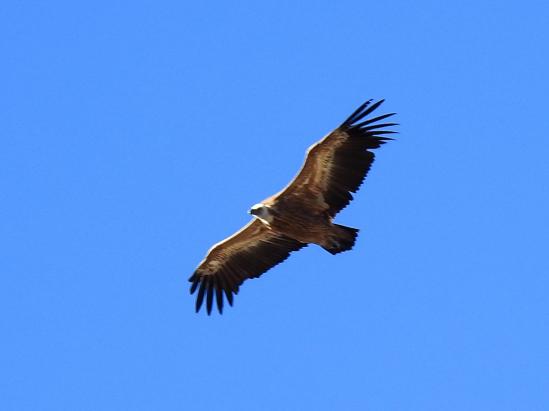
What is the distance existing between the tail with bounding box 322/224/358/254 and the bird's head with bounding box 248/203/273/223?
3.75 feet

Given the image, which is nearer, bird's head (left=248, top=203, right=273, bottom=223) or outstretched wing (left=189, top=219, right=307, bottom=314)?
bird's head (left=248, top=203, right=273, bottom=223)

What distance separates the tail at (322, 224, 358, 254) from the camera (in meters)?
23.5

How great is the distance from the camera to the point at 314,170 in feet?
76.4

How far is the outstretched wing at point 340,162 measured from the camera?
23.0 metres

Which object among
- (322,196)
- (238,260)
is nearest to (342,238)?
(322,196)

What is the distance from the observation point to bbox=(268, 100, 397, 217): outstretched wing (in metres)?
23.0

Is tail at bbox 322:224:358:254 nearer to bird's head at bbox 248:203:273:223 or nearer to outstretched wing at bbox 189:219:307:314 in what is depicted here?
bird's head at bbox 248:203:273:223

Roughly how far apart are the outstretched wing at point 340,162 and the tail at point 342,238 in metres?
0.36

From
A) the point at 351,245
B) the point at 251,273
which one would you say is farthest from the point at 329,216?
the point at 251,273

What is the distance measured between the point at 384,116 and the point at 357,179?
1178 millimetres

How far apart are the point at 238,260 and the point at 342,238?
2.68 metres

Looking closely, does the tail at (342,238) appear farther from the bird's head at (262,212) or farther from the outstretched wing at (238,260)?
the outstretched wing at (238,260)

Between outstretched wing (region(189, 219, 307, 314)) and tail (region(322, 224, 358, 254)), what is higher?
outstretched wing (region(189, 219, 307, 314))

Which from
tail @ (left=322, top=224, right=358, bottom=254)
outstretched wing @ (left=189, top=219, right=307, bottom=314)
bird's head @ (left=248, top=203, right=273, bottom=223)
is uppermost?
outstretched wing @ (left=189, top=219, right=307, bottom=314)
